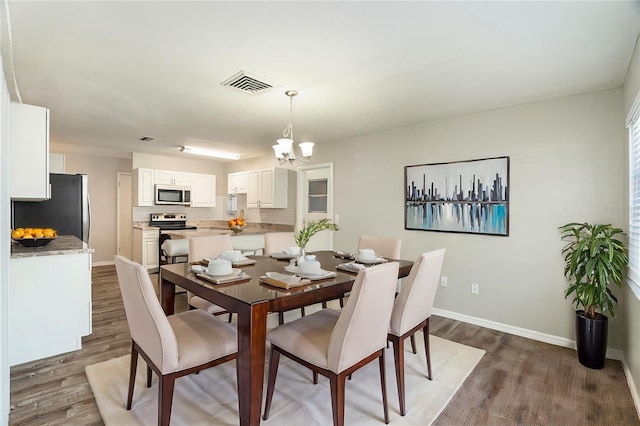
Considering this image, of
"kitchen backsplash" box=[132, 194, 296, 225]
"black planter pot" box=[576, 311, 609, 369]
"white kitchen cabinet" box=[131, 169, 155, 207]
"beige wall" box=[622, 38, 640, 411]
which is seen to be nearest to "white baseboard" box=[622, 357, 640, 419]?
"beige wall" box=[622, 38, 640, 411]

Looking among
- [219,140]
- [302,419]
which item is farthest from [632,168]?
[219,140]

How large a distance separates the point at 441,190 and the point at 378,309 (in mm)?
2420

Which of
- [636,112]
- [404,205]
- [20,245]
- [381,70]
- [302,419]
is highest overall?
[381,70]

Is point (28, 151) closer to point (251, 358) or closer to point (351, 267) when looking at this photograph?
point (251, 358)

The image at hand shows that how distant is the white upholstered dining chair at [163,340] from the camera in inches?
62.0

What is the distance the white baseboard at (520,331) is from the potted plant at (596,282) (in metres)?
0.26

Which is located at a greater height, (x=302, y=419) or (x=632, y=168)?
(x=632, y=168)

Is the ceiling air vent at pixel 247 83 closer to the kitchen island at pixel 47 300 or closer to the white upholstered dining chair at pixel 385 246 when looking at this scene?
the white upholstered dining chair at pixel 385 246

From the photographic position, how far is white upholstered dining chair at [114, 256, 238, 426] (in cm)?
157

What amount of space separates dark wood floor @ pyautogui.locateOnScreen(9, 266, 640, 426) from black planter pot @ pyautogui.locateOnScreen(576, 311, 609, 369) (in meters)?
0.08

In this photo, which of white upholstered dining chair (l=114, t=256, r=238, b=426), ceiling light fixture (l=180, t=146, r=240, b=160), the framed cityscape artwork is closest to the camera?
white upholstered dining chair (l=114, t=256, r=238, b=426)

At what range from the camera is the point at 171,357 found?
63.3 inches

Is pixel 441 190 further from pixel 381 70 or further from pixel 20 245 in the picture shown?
pixel 20 245

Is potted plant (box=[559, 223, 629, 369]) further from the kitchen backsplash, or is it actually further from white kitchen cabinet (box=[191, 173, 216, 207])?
white kitchen cabinet (box=[191, 173, 216, 207])
